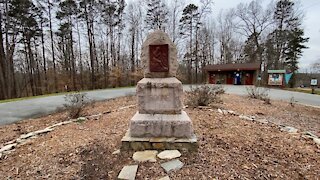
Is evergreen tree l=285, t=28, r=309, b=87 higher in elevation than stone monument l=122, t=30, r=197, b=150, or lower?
higher

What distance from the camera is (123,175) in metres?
2.71

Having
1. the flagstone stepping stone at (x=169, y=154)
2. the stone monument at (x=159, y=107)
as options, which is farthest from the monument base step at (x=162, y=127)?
the flagstone stepping stone at (x=169, y=154)

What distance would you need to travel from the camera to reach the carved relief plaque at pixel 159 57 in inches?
155

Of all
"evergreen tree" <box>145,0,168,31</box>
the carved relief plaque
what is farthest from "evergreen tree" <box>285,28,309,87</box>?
the carved relief plaque

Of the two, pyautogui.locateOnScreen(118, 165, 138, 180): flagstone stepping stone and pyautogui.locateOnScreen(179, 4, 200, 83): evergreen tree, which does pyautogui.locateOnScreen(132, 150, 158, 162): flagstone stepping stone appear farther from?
pyautogui.locateOnScreen(179, 4, 200, 83): evergreen tree

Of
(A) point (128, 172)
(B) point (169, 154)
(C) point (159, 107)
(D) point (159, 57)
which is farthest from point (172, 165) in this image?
(D) point (159, 57)

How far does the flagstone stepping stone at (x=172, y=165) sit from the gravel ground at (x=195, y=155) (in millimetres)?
70

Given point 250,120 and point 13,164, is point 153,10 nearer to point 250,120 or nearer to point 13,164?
point 250,120

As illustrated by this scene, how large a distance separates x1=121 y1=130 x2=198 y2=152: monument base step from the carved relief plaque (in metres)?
1.40

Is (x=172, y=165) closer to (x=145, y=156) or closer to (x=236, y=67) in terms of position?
(x=145, y=156)

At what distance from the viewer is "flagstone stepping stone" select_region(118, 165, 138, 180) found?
267 centimetres

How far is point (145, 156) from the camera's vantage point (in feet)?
10.4

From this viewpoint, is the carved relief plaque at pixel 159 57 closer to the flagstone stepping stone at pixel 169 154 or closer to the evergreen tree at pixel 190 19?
the flagstone stepping stone at pixel 169 154

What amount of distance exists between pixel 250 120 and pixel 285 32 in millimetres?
23309
